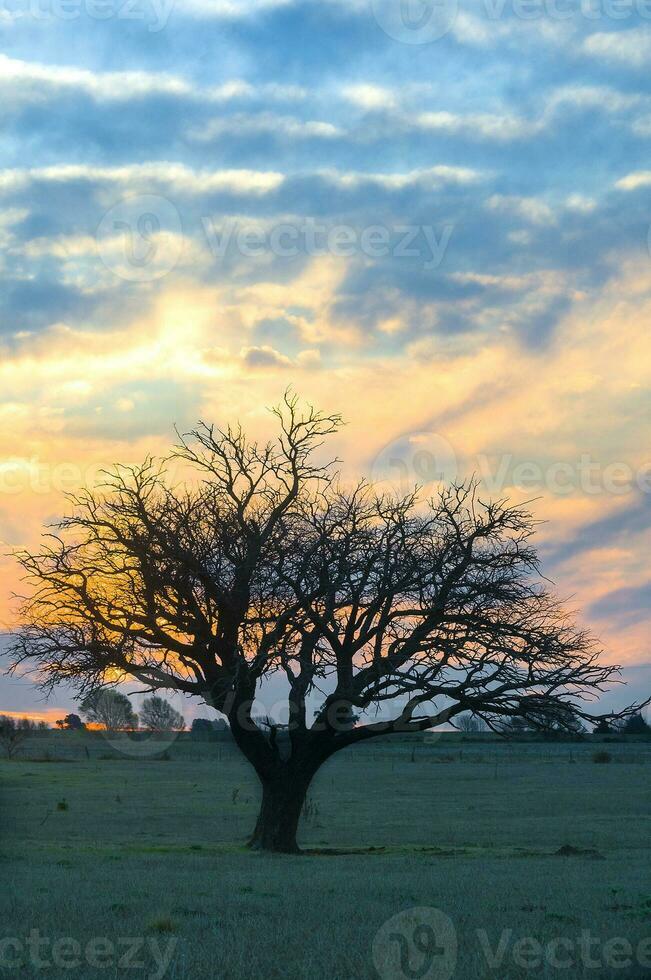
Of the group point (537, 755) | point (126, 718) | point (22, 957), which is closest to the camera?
point (22, 957)

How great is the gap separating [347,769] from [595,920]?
91.5m

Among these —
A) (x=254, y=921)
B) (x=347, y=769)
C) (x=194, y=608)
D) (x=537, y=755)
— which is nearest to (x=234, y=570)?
(x=194, y=608)

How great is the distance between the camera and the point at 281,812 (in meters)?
27.2

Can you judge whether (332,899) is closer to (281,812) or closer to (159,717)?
(281,812)

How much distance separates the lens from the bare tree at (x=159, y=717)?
158 meters

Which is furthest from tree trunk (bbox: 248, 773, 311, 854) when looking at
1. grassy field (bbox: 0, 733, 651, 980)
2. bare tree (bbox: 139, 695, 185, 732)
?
bare tree (bbox: 139, 695, 185, 732)

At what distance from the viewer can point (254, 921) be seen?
1208cm

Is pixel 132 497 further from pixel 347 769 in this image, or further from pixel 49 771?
pixel 347 769

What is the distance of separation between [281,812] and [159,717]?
145m

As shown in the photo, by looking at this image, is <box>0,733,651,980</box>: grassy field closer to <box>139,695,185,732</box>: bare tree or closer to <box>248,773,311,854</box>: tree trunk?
<box>248,773,311,854</box>: tree trunk

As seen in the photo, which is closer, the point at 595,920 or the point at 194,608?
the point at 595,920

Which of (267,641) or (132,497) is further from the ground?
(132,497)

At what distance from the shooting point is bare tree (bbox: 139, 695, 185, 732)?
518 ft

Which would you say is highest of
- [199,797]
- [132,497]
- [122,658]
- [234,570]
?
[132,497]
